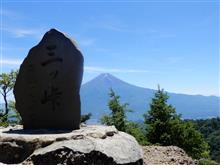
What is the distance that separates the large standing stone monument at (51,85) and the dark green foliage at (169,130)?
915 cm

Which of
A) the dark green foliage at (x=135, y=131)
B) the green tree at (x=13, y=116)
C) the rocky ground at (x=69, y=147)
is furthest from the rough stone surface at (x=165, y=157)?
the green tree at (x=13, y=116)

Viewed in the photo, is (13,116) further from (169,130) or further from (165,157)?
(165,157)

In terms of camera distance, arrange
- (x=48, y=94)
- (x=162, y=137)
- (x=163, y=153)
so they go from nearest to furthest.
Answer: (x=48, y=94) < (x=163, y=153) < (x=162, y=137)

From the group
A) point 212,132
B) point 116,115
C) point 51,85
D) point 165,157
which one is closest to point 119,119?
point 116,115

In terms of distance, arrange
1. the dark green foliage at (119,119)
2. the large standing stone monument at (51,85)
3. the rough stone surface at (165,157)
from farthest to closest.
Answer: the dark green foliage at (119,119) → the rough stone surface at (165,157) → the large standing stone monument at (51,85)

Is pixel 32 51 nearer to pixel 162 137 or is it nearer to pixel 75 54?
pixel 75 54

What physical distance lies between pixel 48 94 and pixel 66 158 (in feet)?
7.69

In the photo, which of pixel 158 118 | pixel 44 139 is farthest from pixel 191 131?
pixel 44 139

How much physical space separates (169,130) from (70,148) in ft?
37.6

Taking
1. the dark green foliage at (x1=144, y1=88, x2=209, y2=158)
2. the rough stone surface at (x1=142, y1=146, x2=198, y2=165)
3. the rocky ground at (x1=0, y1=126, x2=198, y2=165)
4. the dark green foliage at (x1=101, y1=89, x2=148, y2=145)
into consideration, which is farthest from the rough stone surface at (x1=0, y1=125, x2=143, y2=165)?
the dark green foliage at (x1=101, y1=89, x2=148, y2=145)

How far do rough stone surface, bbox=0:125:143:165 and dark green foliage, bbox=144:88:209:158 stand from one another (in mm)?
9810

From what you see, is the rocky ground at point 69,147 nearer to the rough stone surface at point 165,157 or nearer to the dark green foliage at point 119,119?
the rough stone surface at point 165,157

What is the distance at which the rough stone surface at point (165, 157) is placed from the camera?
11.9 metres

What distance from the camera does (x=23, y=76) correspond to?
1055 cm
